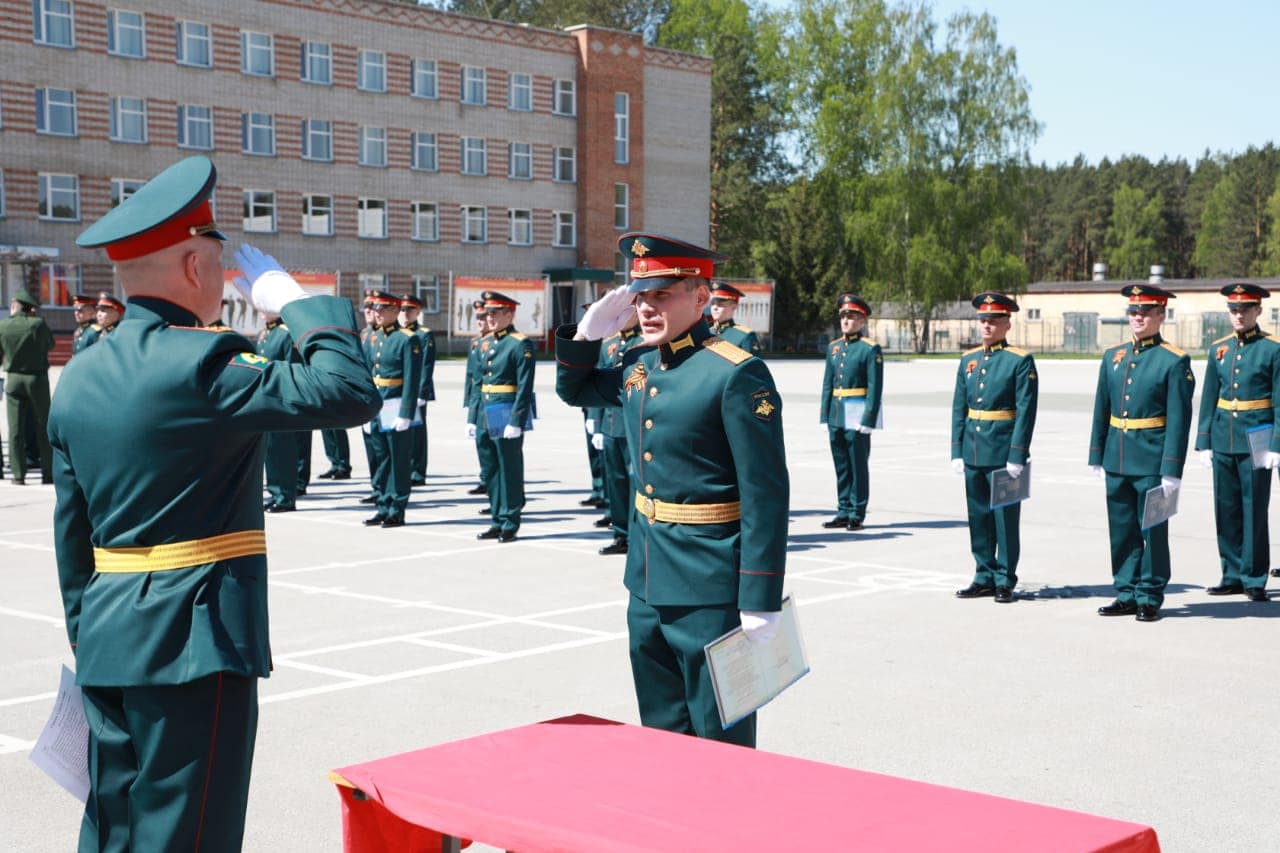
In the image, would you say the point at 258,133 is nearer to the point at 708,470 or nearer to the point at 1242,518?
the point at 1242,518

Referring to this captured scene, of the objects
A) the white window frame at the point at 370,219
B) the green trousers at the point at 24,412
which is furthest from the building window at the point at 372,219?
the green trousers at the point at 24,412

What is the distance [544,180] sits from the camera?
208ft

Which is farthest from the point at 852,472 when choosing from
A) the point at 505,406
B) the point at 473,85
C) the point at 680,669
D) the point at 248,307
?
the point at 473,85

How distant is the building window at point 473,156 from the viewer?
6081 centimetres

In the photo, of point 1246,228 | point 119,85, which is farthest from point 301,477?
point 1246,228

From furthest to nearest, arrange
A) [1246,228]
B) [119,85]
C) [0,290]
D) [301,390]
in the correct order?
[1246,228] → [119,85] → [0,290] → [301,390]

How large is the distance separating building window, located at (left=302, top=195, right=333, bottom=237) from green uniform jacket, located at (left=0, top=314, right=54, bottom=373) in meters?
38.6

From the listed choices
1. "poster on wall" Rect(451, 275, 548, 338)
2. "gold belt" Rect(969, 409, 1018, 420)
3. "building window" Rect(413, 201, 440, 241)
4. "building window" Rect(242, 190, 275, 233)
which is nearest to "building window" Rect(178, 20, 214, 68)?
"building window" Rect(242, 190, 275, 233)

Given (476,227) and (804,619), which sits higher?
(476,227)

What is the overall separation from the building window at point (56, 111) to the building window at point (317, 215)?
9139 mm

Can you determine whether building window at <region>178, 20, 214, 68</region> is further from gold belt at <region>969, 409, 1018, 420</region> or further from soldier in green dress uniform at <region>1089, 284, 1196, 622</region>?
soldier in green dress uniform at <region>1089, 284, 1196, 622</region>

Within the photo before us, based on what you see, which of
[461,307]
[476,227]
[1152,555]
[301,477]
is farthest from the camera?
[476,227]

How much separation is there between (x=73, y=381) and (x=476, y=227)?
58461 millimetres

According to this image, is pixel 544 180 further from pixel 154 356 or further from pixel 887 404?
pixel 154 356
